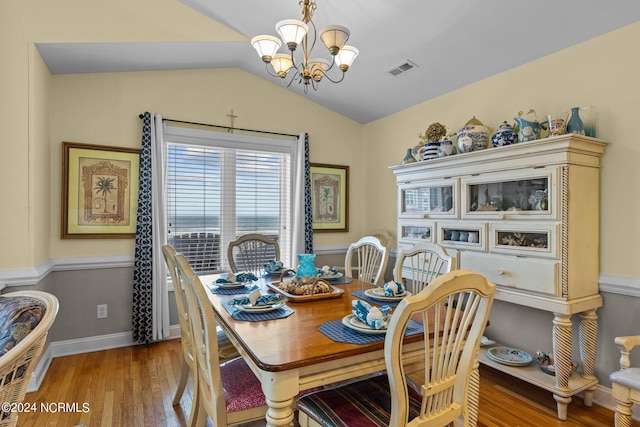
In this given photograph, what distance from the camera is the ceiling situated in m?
2.16

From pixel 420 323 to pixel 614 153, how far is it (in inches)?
70.1

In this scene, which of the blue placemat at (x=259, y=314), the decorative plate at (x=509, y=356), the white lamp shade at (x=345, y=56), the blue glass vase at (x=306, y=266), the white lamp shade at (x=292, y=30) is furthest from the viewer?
the decorative plate at (x=509, y=356)

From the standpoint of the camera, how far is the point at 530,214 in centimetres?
222

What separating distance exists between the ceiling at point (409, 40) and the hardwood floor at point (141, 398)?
7.89 feet

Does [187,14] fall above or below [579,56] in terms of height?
above

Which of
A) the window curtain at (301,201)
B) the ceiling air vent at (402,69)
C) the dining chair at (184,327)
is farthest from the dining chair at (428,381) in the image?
the window curtain at (301,201)

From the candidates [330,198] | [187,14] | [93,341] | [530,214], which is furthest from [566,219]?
[93,341]

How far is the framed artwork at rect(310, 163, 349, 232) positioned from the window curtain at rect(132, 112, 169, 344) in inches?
65.8

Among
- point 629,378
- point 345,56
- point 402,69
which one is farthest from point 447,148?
point 629,378

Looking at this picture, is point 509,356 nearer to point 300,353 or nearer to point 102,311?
point 300,353

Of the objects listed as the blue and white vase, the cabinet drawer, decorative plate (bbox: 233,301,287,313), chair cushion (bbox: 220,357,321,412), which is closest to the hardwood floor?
chair cushion (bbox: 220,357,321,412)

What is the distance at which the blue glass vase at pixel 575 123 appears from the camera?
7.02 ft

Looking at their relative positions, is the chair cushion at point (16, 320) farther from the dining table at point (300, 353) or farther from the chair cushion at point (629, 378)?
the chair cushion at point (629, 378)

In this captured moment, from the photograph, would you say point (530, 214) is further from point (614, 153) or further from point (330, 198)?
point (330, 198)
